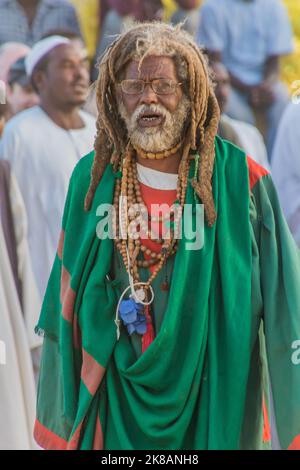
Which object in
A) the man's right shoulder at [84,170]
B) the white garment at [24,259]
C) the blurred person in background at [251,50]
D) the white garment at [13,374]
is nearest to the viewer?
the man's right shoulder at [84,170]

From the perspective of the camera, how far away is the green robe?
4184 mm

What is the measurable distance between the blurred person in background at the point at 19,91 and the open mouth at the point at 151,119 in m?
1.79

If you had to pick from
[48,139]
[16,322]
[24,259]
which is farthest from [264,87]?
[16,322]

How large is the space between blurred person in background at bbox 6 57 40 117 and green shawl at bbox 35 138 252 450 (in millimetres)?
1653

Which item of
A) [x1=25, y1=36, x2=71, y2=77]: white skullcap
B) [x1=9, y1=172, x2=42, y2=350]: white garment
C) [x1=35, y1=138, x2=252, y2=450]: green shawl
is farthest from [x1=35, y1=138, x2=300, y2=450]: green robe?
[x1=25, y1=36, x2=71, y2=77]: white skullcap

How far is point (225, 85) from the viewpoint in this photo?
239 inches

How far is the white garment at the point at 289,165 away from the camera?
5949 mm

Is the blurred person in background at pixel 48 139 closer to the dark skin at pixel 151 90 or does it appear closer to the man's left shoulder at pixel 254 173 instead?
the dark skin at pixel 151 90

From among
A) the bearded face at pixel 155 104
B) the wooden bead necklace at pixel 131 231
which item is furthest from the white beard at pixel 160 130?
the wooden bead necklace at pixel 131 231

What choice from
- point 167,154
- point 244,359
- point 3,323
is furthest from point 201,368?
point 3,323

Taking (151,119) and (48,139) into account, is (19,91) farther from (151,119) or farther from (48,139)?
(151,119)

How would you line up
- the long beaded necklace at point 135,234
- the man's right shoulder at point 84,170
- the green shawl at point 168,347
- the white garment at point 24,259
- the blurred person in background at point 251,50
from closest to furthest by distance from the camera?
the green shawl at point 168,347 < the long beaded necklace at point 135,234 < the man's right shoulder at point 84,170 < the white garment at point 24,259 < the blurred person in background at point 251,50

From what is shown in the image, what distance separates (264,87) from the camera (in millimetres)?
6094
